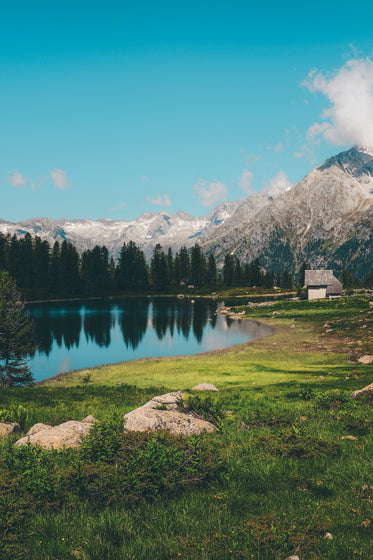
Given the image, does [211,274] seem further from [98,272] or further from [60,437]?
[60,437]

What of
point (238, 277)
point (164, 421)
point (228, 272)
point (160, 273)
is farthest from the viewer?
point (228, 272)

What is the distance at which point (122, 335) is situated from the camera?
72.6 metres

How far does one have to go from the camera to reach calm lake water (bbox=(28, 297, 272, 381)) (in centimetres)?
5466

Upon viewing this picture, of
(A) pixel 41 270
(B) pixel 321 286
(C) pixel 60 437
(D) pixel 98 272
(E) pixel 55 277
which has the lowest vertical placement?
(C) pixel 60 437

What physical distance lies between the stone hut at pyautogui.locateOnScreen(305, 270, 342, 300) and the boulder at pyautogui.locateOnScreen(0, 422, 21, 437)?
345 feet

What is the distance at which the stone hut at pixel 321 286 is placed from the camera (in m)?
109

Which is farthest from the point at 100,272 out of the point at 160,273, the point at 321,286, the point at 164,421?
the point at 164,421

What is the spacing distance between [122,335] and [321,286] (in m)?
67.4

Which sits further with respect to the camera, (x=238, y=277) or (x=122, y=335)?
(x=238, y=277)

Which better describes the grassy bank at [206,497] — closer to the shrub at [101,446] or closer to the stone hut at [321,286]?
the shrub at [101,446]

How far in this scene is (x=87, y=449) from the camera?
8.67m

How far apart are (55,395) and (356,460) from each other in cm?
2363

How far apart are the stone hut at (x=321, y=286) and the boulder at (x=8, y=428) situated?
105064mm

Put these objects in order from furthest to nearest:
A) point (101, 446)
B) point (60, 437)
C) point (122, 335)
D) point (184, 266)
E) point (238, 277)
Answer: point (184, 266), point (238, 277), point (122, 335), point (60, 437), point (101, 446)
